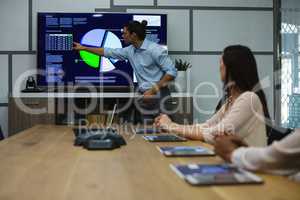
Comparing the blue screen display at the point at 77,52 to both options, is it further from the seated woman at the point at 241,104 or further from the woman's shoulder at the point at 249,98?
the woman's shoulder at the point at 249,98

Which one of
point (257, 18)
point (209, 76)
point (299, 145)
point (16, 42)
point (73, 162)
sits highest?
point (257, 18)

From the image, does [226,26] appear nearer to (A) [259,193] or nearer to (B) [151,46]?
(B) [151,46]

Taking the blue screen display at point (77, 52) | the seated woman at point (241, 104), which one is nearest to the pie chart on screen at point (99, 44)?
the blue screen display at point (77, 52)

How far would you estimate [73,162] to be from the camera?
1526 mm

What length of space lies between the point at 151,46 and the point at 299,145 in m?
2.95

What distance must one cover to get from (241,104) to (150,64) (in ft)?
6.97

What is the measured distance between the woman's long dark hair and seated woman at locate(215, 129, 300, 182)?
87cm

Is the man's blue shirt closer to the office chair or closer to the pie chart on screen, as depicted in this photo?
the pie chart on screen

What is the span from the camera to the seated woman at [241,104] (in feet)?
6.65

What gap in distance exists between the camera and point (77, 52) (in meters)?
4.96

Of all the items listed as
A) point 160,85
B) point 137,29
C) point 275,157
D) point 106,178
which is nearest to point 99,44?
point 137,29

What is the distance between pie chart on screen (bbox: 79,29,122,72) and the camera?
496 centimetres

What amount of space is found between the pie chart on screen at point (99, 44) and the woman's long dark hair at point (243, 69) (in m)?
2.93

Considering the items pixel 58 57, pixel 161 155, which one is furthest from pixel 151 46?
pixel 161 155
